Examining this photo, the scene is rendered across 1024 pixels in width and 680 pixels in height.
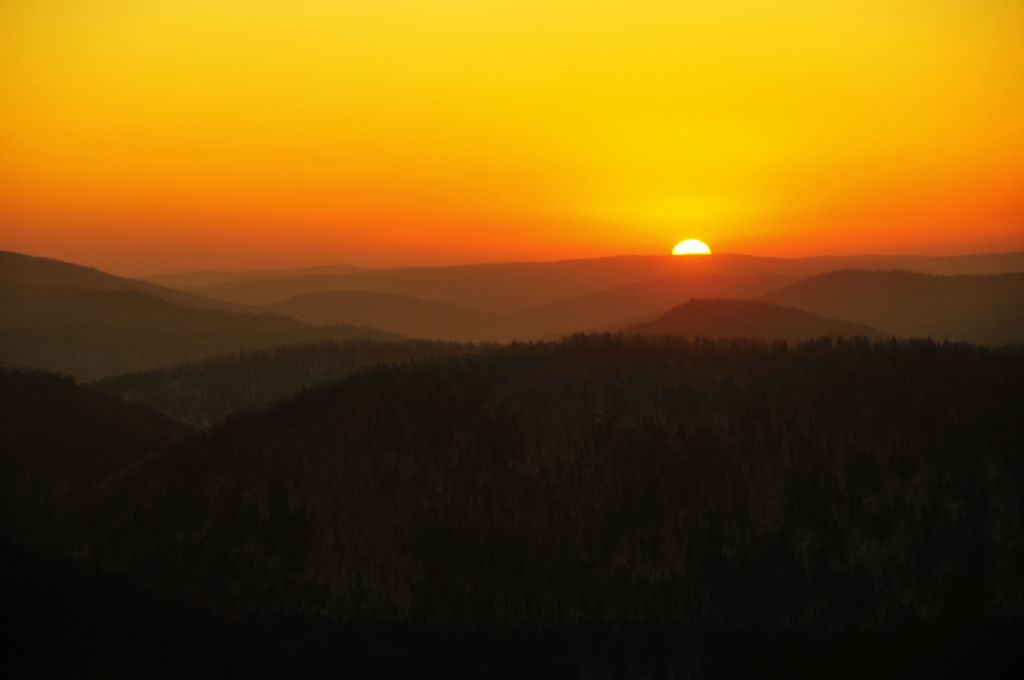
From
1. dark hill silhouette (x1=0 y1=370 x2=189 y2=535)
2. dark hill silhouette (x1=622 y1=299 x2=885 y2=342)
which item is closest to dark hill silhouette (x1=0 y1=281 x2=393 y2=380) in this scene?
dark hill silhouette (x1=622 y1=299 x2=885 y2=342)

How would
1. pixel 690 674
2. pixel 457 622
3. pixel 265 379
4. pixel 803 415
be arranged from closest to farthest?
pixel 690 674 → pixel 457 622 → pixel 803 415 → pixel 265 379

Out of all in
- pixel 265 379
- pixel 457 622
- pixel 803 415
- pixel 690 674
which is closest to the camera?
pixel 690 674

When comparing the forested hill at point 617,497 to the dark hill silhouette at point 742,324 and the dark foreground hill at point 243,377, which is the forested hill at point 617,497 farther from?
the dark hill silhouette at point 742,324

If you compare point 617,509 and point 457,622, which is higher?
point 617,509

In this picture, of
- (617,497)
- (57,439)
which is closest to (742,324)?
(617,497)

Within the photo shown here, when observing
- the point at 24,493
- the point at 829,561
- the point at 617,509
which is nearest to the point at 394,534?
the point at 617,509

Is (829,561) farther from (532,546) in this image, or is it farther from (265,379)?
(265,379)

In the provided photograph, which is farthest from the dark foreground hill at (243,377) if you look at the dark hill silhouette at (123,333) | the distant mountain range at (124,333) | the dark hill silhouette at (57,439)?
the dark hill silhouette at (123,333)
